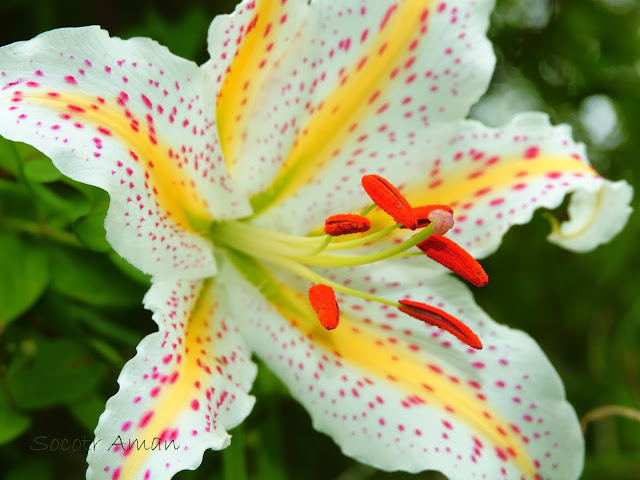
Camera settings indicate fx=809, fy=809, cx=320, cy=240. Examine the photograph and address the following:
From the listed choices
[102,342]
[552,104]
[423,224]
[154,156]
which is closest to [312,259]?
[423,224]

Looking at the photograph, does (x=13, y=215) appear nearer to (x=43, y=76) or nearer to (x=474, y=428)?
(x=43, y=76)

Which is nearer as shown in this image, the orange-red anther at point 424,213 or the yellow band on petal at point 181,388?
the yellow band on petal at point 181,388

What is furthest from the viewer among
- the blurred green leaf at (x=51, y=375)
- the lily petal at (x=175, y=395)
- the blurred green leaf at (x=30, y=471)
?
the blurred green leaf at (x=30, y=471)

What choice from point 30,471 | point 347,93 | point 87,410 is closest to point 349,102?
point 347,93

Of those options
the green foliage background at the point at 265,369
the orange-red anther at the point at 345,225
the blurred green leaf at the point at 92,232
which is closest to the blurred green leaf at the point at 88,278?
the green foliage background at the point at 265,369

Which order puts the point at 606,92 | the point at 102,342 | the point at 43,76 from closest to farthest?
the point at 43,76 < the point at 102,342 < the point at 606,92

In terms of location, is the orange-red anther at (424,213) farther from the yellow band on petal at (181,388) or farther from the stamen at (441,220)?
the yellow band on petal at (181,388)

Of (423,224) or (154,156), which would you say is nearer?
(154,156)

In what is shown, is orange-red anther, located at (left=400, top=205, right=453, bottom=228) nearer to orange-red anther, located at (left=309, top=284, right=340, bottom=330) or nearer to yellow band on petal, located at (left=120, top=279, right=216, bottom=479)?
orange-red anther, located at (left=309, top=284, right=340, bottom=330)
